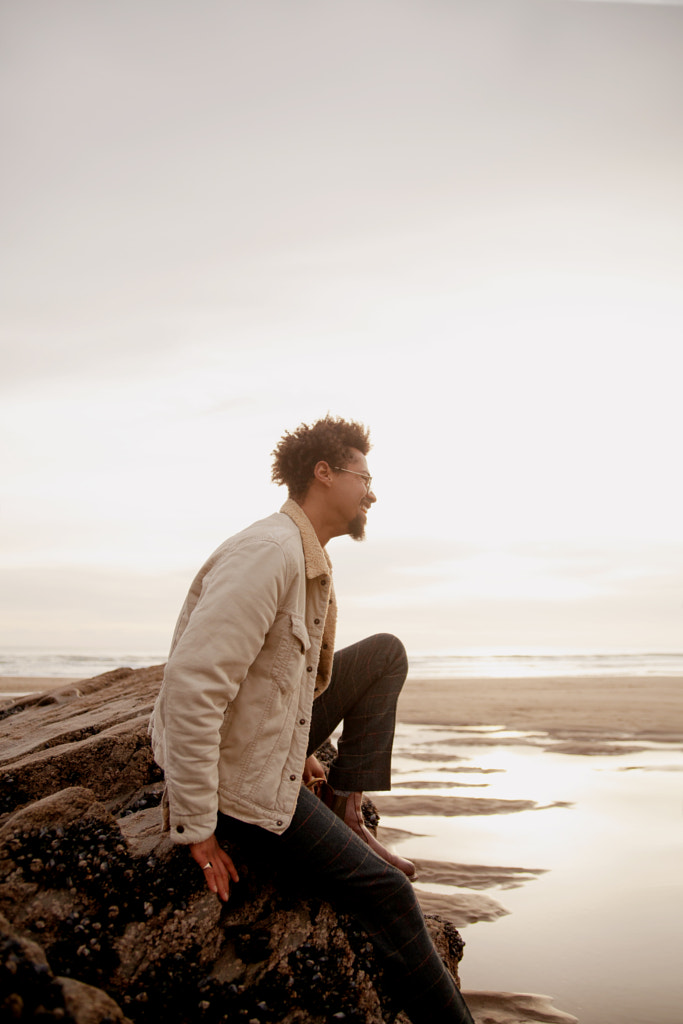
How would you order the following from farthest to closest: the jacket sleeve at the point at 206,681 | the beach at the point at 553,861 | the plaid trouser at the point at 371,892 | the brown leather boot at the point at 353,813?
the beach at the point at 553,861 → the brown leather boot at the point at 353,813 → the plaid trouser at the point at 371,892 → the jacket sleeve at the point at 206,681

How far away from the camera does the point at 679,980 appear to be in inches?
169

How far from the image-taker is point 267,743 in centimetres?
326

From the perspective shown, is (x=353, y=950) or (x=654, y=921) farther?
(x=654, y=921)

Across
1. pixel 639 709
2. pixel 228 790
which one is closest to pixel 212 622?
pixel 228 790

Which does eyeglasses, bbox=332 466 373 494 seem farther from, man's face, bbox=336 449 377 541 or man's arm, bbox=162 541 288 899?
man's arm, bbox=162 541 288 899

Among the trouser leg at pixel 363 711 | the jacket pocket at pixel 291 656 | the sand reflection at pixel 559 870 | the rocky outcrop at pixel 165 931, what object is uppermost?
the jacket pocket at pixel 291 656

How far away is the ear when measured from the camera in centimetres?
402

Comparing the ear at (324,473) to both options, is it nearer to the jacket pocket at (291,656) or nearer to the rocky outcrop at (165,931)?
the jacket pocket at (291,656)

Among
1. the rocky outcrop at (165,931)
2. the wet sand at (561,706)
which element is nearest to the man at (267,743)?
the rocky outcrop at (165,931)

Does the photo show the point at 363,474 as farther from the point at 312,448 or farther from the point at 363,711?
the point at 363,711

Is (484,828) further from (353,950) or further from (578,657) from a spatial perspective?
(578,657)

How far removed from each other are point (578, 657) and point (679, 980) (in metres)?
48.5

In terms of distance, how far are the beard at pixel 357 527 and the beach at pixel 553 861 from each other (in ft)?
8.36

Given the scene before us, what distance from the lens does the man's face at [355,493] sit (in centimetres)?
401
